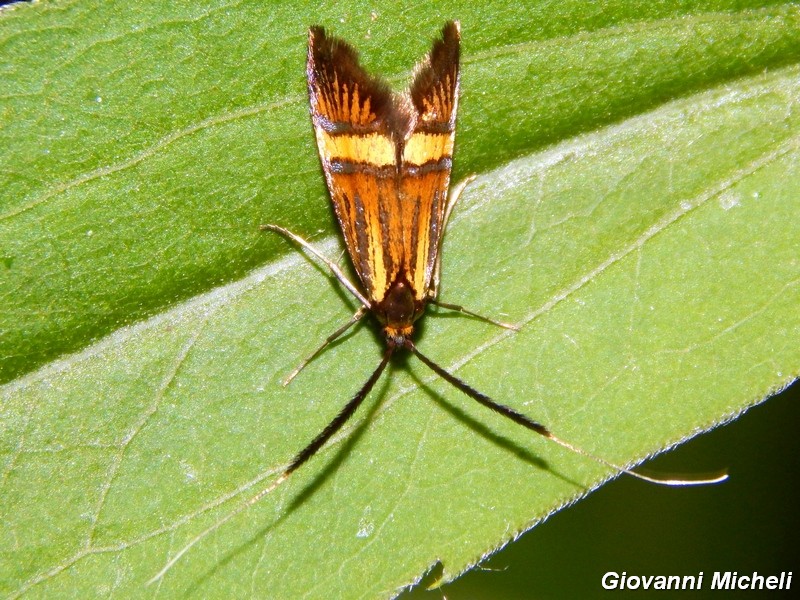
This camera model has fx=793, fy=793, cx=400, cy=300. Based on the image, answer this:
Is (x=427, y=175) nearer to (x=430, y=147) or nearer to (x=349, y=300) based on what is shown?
(x=430, y=147)

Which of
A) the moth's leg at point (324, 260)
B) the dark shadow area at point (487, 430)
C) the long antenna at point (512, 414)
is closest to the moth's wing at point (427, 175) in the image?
the moth's leg at point (324, 260)

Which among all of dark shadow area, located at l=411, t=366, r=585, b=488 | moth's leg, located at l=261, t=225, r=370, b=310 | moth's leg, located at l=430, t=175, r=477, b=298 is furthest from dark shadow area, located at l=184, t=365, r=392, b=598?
moth's leg, located at l=430, t=175, r=477, b=298

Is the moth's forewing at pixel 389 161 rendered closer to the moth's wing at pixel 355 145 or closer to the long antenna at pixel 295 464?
the moth's wing at pixel 355 145

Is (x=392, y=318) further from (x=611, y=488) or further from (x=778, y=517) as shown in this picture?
(x=778, y=517)

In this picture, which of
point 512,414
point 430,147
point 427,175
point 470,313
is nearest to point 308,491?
point 512,414

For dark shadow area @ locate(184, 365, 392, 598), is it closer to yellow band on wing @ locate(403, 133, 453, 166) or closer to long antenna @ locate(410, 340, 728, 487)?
long antenna @ locate(410, 340, 728, 487)

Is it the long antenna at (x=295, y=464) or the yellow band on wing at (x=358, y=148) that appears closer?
the long antenna at (x=295, y=464)
